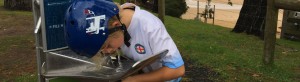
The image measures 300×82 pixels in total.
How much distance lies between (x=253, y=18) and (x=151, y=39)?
814cm

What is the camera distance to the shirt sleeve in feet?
6.18

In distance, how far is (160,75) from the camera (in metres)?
1.93

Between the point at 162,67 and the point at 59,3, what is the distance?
769mm

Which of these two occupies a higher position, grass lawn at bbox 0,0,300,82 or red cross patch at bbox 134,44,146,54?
red cross patch at bbox 134,44,146,54

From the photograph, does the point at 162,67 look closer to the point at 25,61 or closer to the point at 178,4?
the point at 25,61

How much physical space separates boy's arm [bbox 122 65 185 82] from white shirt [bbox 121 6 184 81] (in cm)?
2

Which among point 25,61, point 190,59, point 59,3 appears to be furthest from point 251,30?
point 59,3

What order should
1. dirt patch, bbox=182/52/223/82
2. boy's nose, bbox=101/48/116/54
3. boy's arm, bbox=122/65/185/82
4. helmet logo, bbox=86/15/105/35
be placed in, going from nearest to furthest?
helmet logo, bbox=86/15/105/35 < boy's nose, bbox=101/48/116/54 < boy's arm, bbox=122/65/185/82 < dirt patch, bbox=182/52/223/82

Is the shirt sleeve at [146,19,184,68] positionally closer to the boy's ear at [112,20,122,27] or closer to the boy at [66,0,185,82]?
the boy at [66,0,185,82]

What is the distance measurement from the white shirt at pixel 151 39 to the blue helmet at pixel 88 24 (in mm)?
198

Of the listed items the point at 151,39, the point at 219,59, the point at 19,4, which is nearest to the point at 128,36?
the point at 151,39

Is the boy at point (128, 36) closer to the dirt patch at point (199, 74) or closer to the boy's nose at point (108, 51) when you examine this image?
the boy's nose at point (108, 51)

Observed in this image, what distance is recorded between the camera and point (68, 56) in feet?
7.23

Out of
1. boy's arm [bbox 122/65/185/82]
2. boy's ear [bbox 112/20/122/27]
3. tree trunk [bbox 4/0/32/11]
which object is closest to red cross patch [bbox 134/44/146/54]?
boy's arm [bbox 122/65/185/82]
